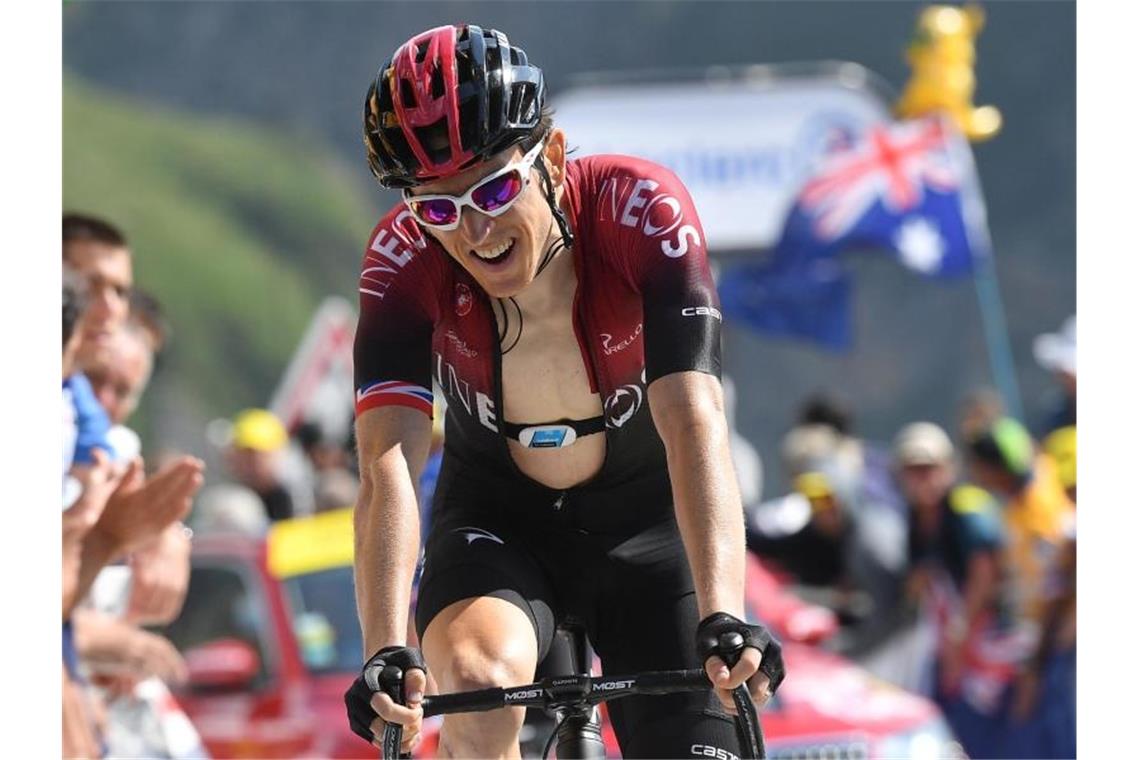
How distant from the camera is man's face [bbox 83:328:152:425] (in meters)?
7.07

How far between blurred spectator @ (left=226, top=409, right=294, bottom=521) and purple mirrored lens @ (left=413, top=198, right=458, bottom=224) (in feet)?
20.1

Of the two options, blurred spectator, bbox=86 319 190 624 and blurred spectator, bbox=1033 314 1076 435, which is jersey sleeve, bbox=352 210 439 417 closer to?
blurred spectator, bbox=86 319 190 624

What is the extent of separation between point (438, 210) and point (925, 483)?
6.50 meters

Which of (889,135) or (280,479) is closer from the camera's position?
(280,479)

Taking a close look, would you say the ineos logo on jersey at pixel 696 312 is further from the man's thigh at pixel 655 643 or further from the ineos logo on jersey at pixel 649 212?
the man's thigh at pixel 655 643

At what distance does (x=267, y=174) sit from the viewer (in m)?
15.3

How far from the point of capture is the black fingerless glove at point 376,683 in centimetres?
333

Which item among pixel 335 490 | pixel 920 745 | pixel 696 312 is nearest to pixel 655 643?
pixel 696 312

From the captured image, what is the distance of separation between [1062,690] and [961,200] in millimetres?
4279

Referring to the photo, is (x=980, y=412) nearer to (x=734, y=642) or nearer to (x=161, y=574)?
(x=161, y=574)

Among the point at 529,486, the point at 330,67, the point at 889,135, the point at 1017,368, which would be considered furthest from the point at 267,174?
the point at 529,486

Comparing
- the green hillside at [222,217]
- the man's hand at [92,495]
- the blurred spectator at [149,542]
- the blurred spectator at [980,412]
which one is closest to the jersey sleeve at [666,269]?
the man's hand at [92,495]

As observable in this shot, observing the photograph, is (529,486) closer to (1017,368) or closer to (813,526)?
(813,526)

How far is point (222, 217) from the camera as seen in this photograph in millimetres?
15398
